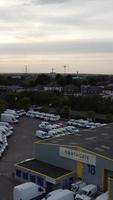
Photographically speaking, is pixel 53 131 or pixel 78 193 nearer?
pixel 78 193

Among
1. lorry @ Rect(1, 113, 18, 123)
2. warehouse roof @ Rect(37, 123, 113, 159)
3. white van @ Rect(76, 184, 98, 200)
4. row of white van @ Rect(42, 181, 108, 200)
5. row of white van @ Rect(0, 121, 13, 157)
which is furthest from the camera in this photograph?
lorry @ Rect(1, 113, 18, 123)

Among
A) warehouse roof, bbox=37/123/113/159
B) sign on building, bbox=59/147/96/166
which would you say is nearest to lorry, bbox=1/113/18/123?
warehouse roof, bbox=37/123/113/159

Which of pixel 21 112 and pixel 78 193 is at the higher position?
pixel 21 112

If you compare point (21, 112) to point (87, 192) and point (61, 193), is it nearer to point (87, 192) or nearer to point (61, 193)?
point (87, 192)

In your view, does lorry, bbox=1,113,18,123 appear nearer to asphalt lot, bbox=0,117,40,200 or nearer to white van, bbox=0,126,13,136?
asphalt lot, bbox=0,117,40,200

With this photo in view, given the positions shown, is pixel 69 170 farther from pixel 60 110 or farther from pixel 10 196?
pixel 60 110

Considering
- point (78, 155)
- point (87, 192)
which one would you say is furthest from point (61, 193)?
point (78, 155)

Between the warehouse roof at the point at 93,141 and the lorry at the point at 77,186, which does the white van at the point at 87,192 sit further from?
the warehouse roof at the point at 93,141

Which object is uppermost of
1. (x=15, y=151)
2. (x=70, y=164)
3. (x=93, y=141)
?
(x=93, y=141)
